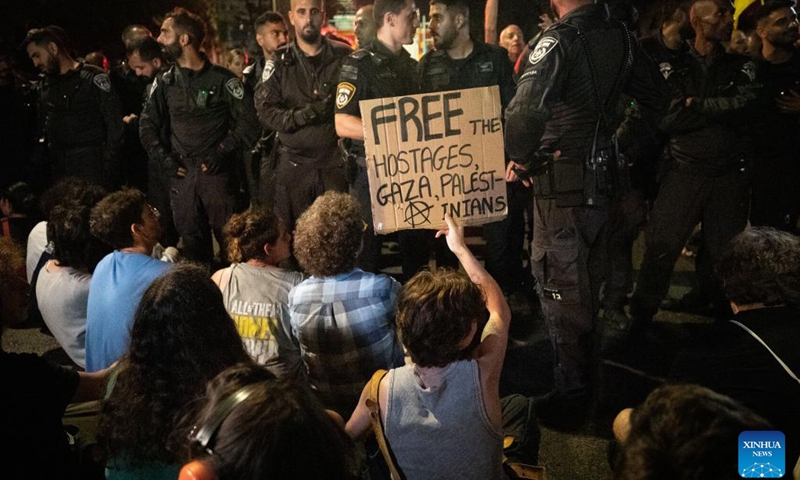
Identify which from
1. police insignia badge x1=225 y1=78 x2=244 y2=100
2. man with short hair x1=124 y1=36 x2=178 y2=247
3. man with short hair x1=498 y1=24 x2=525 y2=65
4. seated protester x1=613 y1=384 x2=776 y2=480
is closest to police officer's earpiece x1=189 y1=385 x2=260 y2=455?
seated protester x1=613 y1=384 x2=776 y2=480

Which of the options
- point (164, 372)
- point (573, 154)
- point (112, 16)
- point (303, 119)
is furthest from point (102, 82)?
point (112, 16)

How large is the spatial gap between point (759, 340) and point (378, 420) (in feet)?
4.41

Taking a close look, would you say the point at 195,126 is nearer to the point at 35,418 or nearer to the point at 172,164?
the point at 172,164

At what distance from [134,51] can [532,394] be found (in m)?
6.02

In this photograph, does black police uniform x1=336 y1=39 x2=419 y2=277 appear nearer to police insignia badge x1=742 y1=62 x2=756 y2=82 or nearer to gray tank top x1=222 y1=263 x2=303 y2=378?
gray tank top x1=222 y1=263 x2=303 y2=378

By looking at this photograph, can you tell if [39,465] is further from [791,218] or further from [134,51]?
[134,51]

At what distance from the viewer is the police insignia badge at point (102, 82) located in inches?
266

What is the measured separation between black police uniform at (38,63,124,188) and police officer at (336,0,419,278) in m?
3.04

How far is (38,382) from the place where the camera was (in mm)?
2170

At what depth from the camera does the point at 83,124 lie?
6879mm

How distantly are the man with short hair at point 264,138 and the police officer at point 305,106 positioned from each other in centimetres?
22

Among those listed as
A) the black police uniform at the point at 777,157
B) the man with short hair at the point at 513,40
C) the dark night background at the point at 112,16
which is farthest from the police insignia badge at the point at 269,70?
the dark night background at the point at 112,16

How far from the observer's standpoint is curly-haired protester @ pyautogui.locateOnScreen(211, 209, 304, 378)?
10.3 ft

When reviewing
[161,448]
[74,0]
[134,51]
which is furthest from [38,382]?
[74,0]
